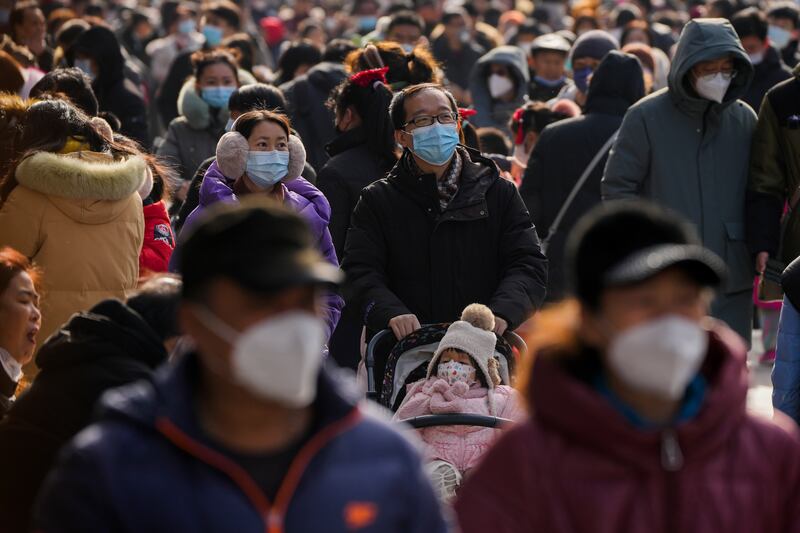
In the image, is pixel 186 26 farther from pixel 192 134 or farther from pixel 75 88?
pixel 75 88

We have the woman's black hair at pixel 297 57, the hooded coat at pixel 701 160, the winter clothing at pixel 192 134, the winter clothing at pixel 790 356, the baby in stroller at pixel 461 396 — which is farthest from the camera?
the woman's black hair at pixel 297 57

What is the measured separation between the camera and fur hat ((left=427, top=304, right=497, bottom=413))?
20.5 ft

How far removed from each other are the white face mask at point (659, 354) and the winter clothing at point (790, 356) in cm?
256

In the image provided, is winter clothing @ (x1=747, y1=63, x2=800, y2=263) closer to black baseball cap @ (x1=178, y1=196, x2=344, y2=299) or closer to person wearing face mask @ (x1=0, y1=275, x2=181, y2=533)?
person wearing face mask @ (x1=0, y1=275, x2=181, y2=533)

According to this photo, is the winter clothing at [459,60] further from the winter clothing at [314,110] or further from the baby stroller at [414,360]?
the baby stroller at [414,360]

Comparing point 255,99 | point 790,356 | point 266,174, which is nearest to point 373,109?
point 255,99

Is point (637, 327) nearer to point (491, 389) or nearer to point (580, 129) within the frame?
point (491, 389)

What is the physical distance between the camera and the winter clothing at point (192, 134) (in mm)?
10578

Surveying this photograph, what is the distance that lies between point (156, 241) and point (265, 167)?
587 mm

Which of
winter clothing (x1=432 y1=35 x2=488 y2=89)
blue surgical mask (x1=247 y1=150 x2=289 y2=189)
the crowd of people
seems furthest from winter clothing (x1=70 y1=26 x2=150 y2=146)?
winter clothing (x1=432 y1=35 x2=488 y2=89)

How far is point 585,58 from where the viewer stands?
12.2 metres

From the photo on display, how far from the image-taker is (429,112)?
731 cm

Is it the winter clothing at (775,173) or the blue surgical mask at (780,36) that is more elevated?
the winter clothing at (775,173)

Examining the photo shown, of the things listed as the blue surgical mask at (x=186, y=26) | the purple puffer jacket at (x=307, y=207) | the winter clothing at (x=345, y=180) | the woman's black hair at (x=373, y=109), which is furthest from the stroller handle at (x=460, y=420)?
the blue surgical mask at (x=186, y=26)
